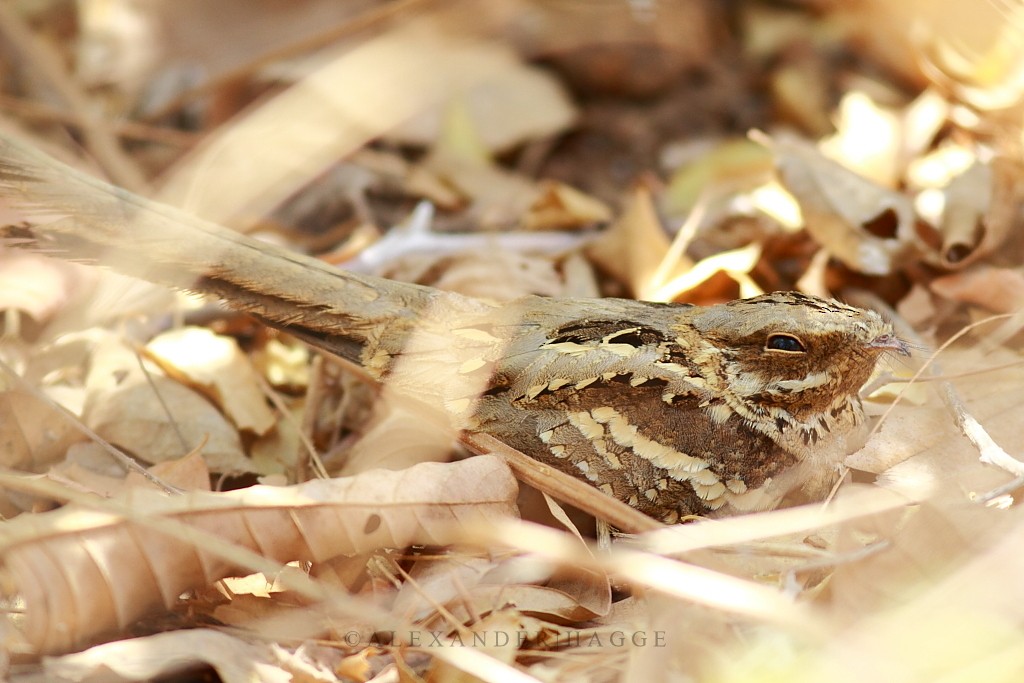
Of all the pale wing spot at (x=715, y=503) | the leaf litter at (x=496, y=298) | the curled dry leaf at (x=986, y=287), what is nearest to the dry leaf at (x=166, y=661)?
the leaf litter at (x=496, y=298)

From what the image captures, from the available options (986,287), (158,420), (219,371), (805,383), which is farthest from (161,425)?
(986,287)

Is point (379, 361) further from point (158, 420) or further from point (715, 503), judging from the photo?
point (715, 503)

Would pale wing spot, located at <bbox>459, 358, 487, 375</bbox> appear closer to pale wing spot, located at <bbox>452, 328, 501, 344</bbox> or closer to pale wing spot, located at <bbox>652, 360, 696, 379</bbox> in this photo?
pale wing spot, located at <bbox>452, 328, 501, 344</bbox>

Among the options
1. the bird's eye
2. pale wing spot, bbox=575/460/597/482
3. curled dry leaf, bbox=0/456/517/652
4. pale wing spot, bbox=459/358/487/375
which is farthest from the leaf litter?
the bird's eye

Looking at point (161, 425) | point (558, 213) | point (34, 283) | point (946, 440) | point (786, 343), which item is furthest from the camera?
point (558, 213)

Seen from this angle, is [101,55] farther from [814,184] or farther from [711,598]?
[711,598]
